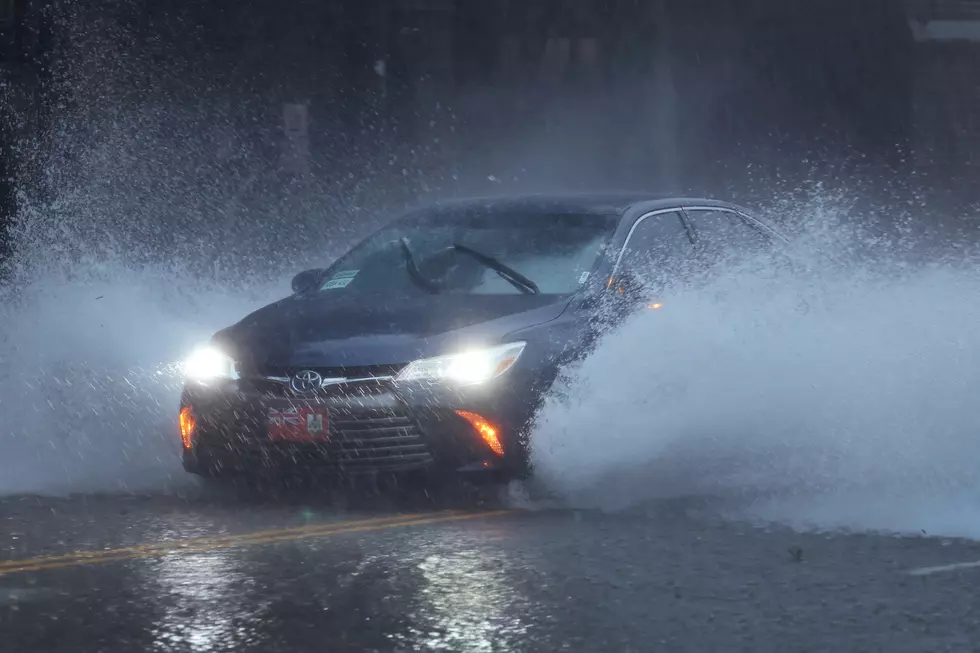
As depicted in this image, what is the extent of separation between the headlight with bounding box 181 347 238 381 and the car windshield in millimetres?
1018

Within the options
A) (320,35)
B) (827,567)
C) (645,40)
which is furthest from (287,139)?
(827,567)

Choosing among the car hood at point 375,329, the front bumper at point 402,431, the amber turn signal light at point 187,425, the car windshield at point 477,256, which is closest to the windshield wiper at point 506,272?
the car windshield at point 477,256

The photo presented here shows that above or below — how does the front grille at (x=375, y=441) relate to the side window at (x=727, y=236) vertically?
below

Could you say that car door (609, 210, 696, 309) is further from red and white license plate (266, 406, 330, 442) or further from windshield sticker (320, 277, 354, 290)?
red and white license plate (266, 406, 330, 442)

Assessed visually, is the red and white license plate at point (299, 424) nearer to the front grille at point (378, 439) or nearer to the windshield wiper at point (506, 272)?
the front grille at point (378, 439)

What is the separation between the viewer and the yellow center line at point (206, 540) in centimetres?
668

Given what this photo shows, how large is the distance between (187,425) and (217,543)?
125cm

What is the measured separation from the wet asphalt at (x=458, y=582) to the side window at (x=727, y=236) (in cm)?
210

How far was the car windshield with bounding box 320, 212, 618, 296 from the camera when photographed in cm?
866

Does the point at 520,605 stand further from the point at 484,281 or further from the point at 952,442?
the point at 952,442

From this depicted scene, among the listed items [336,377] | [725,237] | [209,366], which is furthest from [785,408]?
[209,366]

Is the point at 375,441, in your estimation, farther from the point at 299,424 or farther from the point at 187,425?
the point at 187,425

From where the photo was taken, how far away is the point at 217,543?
6.95 meters

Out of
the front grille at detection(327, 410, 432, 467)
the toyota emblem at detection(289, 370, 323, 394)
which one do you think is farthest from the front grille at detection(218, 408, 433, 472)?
the toyota emblem at detection(289, 370, 323, 394)
